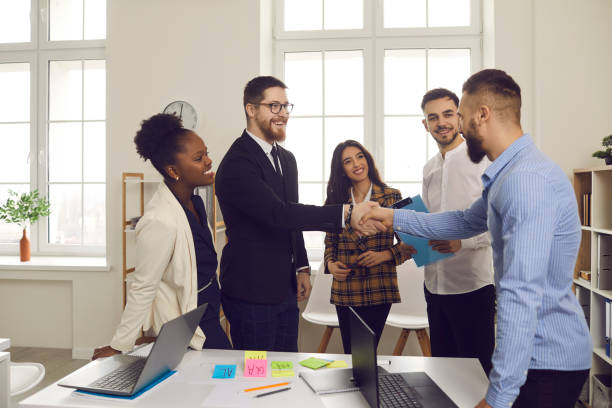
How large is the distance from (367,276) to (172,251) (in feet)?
3.38

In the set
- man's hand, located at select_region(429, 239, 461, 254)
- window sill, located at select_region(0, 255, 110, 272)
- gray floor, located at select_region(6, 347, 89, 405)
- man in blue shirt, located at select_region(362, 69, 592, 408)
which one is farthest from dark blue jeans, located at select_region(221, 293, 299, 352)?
window sill, located at select_region(0, 255, 110, 272)

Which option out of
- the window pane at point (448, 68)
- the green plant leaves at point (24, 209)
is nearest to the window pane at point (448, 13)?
the window pane at point (448, 68)

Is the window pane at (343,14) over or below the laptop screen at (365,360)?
over

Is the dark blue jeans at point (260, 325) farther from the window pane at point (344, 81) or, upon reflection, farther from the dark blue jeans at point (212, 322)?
the window pane at point (344, 81)

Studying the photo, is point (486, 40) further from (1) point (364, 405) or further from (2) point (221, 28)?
(1) point (364, 405)

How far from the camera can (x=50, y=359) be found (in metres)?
3.63

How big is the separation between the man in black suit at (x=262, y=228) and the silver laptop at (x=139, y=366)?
394mm

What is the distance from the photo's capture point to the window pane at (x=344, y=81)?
379 centimetres

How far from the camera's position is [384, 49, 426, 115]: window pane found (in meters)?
3.74

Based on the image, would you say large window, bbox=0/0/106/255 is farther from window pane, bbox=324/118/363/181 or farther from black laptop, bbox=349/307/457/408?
black laptop, bbox=349/307/457/408

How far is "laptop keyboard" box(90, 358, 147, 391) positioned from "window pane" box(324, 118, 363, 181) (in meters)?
2.55

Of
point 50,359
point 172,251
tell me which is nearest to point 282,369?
point 172,251

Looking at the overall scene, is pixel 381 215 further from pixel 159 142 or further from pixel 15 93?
pixel 15 93

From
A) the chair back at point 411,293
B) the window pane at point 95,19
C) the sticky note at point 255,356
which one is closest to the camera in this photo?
the sticky note at point 255,356
